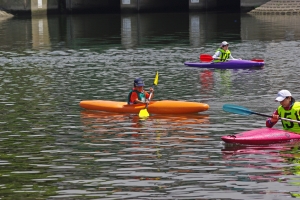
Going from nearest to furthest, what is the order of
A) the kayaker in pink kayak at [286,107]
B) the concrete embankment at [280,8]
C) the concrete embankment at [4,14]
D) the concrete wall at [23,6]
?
the kayaker in pink kayak at [286,107], the concrete embankment at [280,8], the concrete embankment at [4,14], the concrete wall at [23,6]

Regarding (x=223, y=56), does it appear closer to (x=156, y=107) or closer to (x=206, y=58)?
(x=206, y=58)

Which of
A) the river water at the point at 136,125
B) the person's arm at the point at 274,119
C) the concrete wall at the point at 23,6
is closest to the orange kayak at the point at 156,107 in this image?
the river water at the point at 136,125

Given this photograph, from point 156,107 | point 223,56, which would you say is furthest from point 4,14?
point 156,107

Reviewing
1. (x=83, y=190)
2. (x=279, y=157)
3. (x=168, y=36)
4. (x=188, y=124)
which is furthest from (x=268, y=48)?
(x=83, y=190)

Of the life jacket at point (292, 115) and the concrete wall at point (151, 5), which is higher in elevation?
the concrete wall at point (151, 5)

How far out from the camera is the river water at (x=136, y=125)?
17.1m

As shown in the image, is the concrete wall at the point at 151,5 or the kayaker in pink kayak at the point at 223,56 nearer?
the kayaker in pink kayak at the point at 223,56

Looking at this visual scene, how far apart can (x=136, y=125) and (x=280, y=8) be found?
2245 inches

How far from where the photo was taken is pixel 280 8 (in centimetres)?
7888

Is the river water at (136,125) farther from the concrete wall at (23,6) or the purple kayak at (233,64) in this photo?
the concrete wall at (23,6)

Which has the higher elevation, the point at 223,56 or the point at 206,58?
the point at 223,56

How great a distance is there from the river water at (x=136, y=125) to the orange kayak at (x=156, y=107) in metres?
0.30

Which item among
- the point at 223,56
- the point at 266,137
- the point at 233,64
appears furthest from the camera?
the point at 223,56

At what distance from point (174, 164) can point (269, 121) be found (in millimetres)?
3813
